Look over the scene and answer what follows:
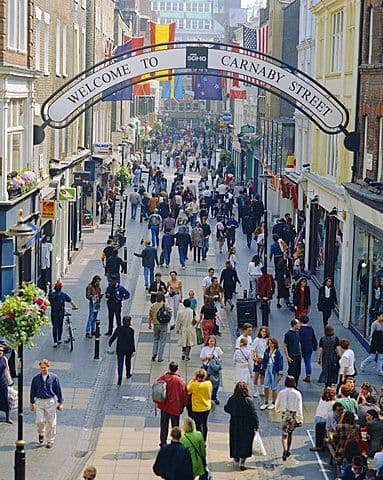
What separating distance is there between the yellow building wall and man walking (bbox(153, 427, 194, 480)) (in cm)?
1630

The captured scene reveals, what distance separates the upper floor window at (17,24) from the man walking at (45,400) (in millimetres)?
9011

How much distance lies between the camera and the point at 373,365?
22.7 metres

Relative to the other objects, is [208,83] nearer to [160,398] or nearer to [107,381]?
[107,381]

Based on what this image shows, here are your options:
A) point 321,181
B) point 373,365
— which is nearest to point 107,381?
point 373,365

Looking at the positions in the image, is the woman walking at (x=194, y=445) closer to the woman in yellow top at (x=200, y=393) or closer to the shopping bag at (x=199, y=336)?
the woman in yellow top at (x=200, y=393)

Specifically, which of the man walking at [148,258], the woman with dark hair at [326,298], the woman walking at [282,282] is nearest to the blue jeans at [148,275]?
the man walking at [148,258]

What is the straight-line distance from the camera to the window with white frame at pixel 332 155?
105 ft

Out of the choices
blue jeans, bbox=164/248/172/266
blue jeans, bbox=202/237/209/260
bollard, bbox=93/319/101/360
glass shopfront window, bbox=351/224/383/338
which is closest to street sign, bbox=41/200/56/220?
bollard, bbox=93/319/101/360

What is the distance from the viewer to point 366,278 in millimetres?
25969

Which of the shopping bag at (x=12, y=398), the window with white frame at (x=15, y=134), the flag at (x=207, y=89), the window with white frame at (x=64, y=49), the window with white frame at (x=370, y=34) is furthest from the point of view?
the flag at (x=207, y=89)

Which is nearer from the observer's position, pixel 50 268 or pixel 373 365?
pixel 373 365

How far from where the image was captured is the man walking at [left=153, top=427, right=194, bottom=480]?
13008mm

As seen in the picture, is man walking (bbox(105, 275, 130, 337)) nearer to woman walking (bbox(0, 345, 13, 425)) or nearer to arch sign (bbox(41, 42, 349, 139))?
arch sign (bbox(41, 42, 349, 139))

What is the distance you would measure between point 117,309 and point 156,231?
1306cm
